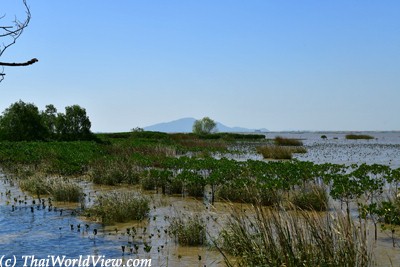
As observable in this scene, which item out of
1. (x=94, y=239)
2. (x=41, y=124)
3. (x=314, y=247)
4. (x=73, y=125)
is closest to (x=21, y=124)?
(x=41, y=124)

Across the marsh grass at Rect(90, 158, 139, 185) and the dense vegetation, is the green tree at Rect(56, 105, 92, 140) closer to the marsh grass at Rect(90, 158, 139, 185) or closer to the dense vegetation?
the dense vegetation

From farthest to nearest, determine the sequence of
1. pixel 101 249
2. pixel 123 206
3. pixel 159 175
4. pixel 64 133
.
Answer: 1. pixel 64 133
2. pixel 159 175
3. pixel 123 206
4. pixel 101 249

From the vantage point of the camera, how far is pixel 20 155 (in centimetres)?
2798

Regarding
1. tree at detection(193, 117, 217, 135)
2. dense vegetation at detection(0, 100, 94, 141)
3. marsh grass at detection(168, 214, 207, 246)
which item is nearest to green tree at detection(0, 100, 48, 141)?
dense vegetation at detection(0, 100, 94, 141)

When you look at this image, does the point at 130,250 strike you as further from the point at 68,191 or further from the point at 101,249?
the point at 68,191

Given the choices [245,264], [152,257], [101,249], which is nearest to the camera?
[245,264]

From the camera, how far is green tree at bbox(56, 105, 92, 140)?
177ft

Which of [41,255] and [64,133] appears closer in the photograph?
[41,255]

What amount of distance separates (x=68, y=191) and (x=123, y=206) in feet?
13.0

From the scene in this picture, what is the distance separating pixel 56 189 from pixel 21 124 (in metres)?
37.4

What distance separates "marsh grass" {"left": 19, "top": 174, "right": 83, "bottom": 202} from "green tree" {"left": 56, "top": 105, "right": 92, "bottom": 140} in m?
37.3

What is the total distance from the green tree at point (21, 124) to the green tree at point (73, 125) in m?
3.13

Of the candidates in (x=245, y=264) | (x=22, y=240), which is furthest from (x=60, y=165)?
(x=245, y=264)

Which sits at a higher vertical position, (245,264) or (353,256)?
(353,256)
